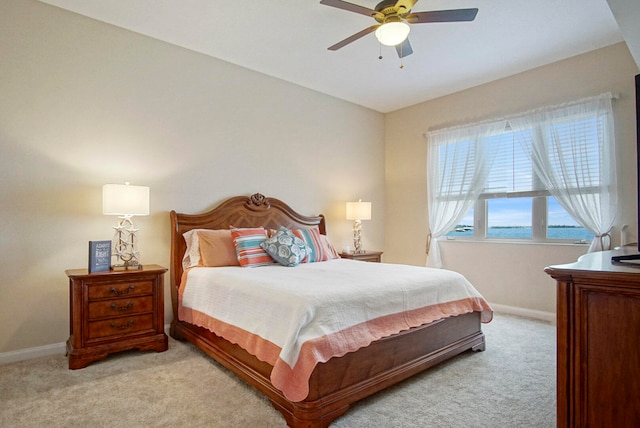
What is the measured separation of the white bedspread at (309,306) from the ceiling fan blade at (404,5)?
76.5 inches

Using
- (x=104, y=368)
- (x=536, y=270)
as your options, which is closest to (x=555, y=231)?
(x=536, y=270)

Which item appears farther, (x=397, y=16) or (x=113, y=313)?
(x=113, y=313)

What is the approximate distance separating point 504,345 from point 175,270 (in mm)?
3087

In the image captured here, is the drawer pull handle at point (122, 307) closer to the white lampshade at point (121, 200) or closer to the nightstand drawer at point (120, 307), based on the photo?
the nightstand drawer at point (120, 307)

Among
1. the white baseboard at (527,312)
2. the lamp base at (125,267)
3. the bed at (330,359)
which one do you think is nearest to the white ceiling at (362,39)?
the bed at (330,359)

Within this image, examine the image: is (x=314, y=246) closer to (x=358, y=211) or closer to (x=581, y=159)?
(x=358, y=211)

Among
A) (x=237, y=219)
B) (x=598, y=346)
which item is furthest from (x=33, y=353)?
(x=598, y=346)

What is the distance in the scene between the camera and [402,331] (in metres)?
2.32

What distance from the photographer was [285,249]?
11.1ft

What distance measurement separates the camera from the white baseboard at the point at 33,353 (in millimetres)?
2707

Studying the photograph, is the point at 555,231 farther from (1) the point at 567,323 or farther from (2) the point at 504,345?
(1) the point at 567,323

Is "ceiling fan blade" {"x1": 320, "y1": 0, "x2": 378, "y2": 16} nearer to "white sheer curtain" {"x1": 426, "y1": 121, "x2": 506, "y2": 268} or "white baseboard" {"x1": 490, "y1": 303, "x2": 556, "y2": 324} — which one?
"white sheer curtain" {"x1": 426, "y1": 121, "x2": 506, "y2": 268}

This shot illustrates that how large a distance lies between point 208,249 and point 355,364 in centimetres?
183

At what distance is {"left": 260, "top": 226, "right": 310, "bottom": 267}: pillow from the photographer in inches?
132
